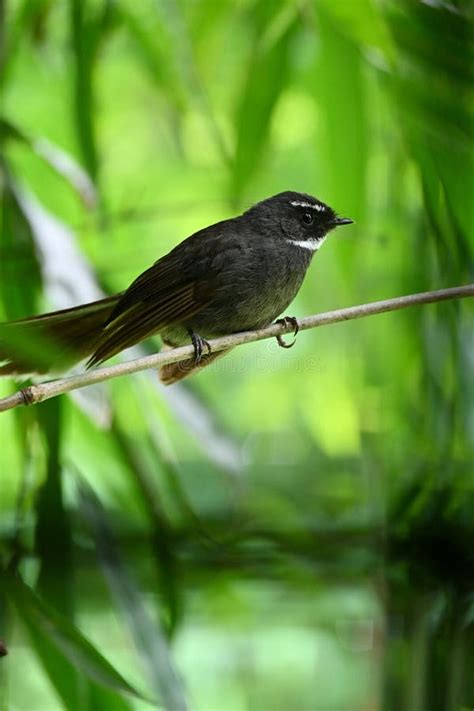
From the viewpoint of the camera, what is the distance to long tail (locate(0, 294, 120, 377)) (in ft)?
1.79

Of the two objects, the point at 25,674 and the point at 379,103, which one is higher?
the point at 379,103

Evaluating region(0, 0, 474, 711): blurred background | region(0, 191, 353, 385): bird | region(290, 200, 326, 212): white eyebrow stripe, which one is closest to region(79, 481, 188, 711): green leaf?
region(0, 0, 474, 711): blurred background

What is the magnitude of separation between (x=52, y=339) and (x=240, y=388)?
15.1 inches

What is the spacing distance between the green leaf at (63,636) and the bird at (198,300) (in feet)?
0.61

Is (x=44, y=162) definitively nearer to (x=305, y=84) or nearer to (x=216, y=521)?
(x=305, y=84)

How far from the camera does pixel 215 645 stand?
2.34ft

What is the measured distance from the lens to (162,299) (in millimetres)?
565

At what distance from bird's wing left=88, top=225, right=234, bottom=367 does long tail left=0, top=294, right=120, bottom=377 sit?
0.4 inches

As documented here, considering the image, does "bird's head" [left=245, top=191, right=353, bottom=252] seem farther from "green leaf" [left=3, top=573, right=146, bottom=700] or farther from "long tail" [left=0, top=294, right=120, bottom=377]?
"green leaf" [left=3, top=573, right=146, bottom=700]

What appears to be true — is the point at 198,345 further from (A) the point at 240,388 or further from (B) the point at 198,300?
(A) the point at 240,388

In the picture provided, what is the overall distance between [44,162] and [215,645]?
0.41 meters

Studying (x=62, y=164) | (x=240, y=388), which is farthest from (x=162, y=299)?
(x=240, y=388)

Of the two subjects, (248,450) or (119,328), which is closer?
(119,328)

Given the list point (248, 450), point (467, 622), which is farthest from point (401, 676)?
point (248, 450)
